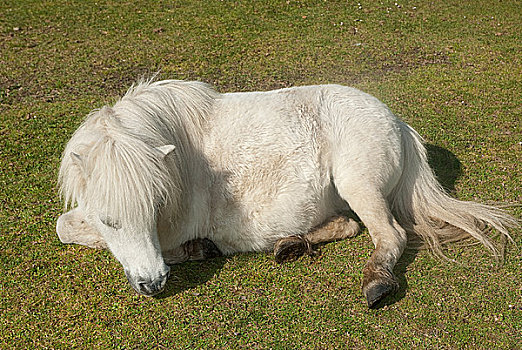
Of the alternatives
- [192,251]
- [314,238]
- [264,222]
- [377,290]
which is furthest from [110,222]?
[377,290]

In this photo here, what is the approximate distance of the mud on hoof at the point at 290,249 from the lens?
4699 mm

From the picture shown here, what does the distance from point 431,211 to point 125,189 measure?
3.02 meters

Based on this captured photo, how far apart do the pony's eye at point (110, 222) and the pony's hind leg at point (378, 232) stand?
6.68 ft

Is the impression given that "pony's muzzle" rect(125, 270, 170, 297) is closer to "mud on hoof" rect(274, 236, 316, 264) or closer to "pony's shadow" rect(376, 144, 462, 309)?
"mud on hoof" rect(274, 236, 316, 264)

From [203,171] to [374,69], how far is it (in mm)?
5317

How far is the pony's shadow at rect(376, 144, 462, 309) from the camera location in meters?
4.34

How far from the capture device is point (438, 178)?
5.93 meters

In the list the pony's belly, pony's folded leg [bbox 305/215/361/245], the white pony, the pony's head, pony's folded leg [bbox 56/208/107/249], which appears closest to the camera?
the pony's head

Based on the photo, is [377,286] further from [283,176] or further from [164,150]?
[164,150]

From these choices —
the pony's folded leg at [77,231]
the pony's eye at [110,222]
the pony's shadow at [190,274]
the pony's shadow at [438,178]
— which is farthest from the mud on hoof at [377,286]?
the pony's folded leg at [77,231]

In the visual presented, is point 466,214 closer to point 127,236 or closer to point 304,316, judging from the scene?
point 304,316

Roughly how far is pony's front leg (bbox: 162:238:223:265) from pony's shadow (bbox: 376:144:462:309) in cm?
158

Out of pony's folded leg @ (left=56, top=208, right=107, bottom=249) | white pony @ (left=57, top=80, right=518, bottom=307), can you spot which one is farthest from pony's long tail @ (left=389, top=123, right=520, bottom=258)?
pony's folded leg @ (left=56, top=208, right=107, bottom=249)

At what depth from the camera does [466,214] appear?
5059mm
